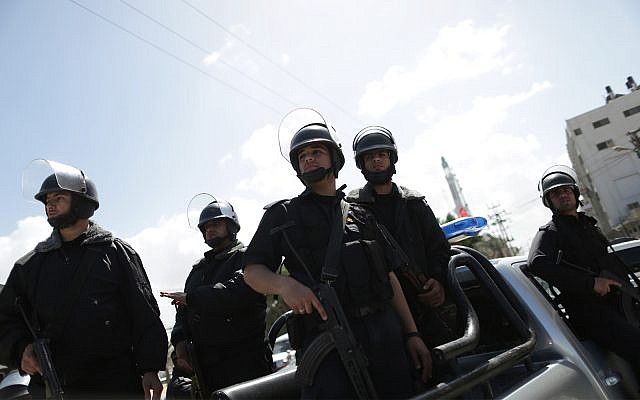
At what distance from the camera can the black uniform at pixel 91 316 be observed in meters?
2.54

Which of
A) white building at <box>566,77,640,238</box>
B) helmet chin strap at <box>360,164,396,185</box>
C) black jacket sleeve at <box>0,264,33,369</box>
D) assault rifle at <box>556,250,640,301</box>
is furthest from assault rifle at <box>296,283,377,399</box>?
white building at <box>566,77,640,238</box>

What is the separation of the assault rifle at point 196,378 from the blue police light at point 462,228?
2.27 meters

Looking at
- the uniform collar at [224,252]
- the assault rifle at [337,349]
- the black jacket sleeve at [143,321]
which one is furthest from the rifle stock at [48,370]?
the uniform collar at [224,252]

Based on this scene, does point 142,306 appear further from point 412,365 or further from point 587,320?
point 587,320

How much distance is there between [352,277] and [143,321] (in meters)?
1.44

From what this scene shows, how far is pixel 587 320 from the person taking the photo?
2.92 metres

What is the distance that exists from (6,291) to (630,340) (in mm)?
3760

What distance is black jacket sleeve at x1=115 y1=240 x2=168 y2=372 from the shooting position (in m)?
2.65

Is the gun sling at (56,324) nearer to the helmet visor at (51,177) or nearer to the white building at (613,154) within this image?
the helmet visor at (51,177)

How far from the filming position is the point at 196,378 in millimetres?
3504

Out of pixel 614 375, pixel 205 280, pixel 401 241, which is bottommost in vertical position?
pixel 614 375

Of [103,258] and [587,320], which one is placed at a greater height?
[103,258]

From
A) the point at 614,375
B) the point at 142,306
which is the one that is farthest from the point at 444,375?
the point at 142,306

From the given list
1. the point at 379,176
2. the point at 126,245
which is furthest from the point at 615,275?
the point at 126,245
